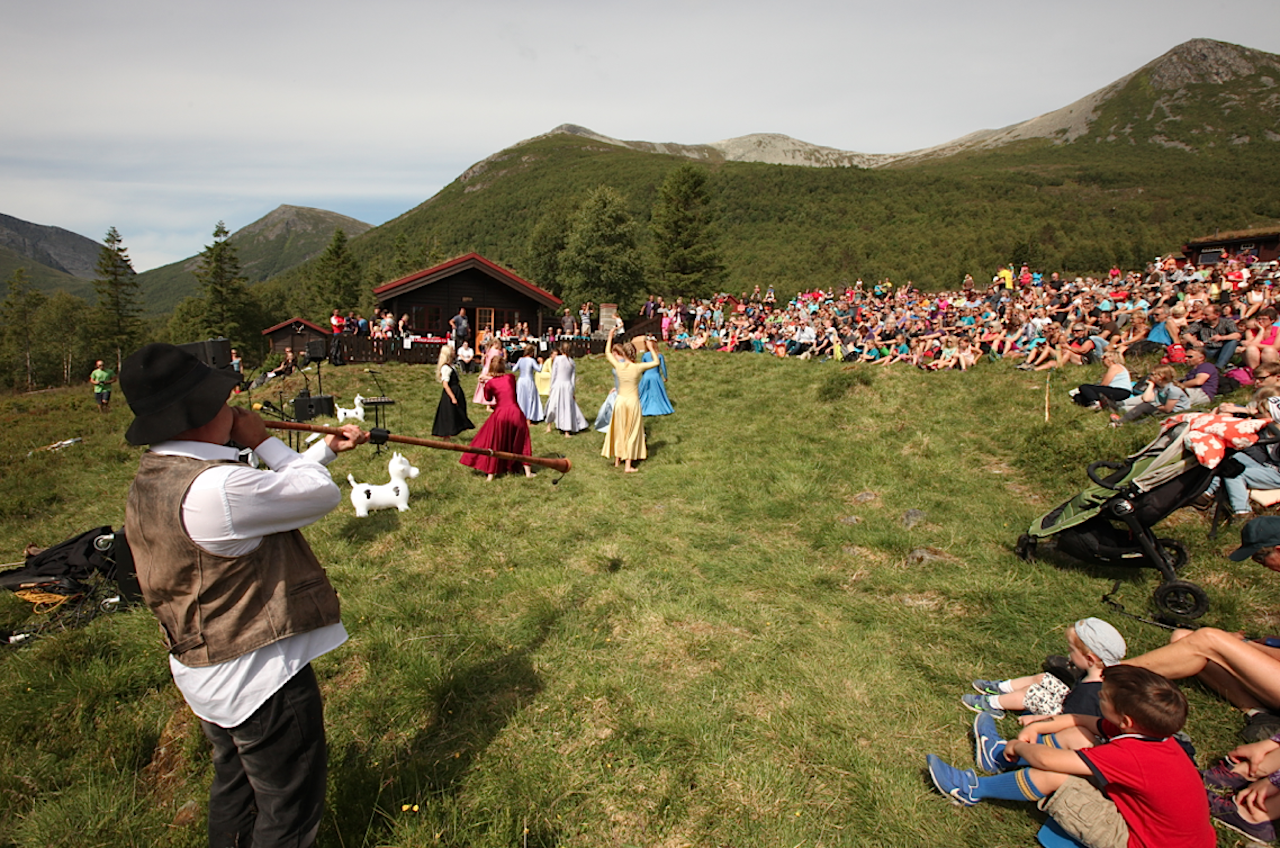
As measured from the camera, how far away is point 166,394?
2031 millimetres

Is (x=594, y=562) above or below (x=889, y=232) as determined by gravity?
below

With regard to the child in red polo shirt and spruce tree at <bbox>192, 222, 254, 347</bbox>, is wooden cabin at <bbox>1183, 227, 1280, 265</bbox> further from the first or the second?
spruce tree at <bbox>192, 222, 254, 347</bbox>

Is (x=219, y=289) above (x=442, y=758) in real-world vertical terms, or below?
above

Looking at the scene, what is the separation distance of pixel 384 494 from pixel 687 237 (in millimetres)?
54263

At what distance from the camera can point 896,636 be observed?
176 inches

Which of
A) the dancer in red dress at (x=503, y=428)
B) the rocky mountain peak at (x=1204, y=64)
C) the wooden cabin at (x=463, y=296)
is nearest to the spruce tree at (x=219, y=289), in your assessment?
the wooden cabin at (x=463, y=296)

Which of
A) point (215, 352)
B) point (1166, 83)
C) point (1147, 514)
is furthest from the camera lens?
point (1166, 83)

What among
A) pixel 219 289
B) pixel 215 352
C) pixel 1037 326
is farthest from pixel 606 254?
pixel 215 352

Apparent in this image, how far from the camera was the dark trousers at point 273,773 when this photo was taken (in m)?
2.21

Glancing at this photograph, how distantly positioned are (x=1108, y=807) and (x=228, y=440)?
4.03 m

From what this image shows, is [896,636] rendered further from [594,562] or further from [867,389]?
[867,389]

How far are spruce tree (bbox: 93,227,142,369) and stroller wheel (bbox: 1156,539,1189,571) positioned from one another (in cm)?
7849

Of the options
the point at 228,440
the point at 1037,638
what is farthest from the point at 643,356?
the point at 228,440

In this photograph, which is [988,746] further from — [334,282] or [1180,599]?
[334,282]
